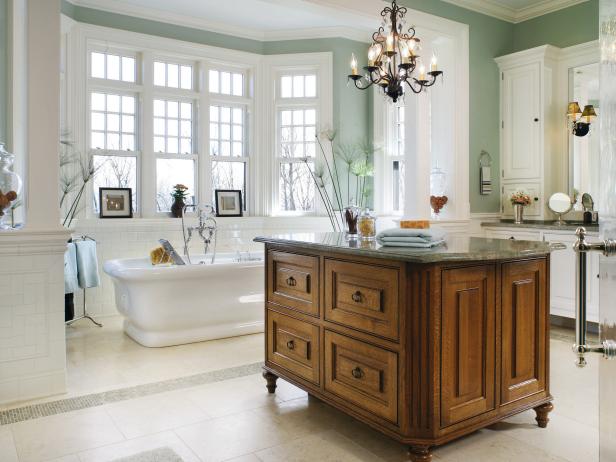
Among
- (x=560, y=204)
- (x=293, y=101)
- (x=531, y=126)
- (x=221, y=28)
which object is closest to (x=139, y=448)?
(x=560, y=204)

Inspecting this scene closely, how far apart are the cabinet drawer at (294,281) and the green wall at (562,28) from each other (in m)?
4.06

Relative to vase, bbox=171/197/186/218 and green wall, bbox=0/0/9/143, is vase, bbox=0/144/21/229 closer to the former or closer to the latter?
green wall, bbox=0/0/9/143

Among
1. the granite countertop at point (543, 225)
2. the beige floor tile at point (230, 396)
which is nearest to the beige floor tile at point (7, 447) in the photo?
the beige floor tile at point (230, 396)

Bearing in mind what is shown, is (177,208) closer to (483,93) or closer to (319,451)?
(483,93)

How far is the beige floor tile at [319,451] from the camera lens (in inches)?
91.6

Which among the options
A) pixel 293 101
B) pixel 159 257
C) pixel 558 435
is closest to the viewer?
pixel 558 435

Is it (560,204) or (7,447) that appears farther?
→ (560,204)

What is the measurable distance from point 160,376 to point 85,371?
0.56 metres

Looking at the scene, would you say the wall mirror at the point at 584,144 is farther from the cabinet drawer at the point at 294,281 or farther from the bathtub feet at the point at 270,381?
the bathtub feet at the point at 270,381

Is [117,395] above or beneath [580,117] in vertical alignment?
beneath

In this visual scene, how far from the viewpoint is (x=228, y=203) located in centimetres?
636

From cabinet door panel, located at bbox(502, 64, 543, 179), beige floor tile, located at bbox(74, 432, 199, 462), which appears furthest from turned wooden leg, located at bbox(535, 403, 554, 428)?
cabinet door panel, located at bbox(502, 64, 543, 179)

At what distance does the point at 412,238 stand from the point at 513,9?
14.4 ft

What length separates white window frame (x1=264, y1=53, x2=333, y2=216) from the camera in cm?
642
